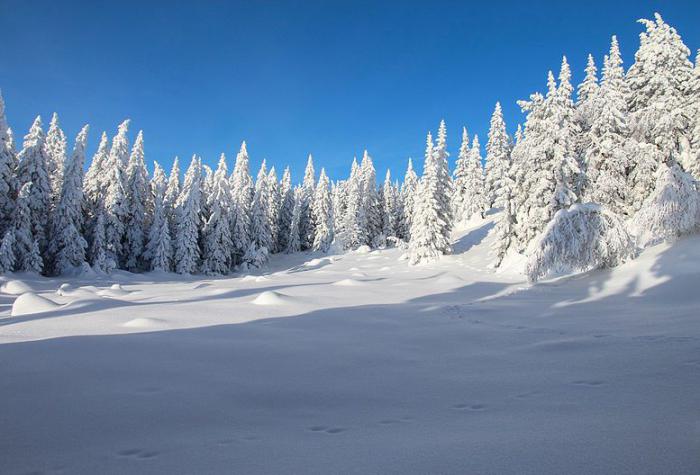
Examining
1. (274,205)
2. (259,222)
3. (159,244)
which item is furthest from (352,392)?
(274,205)

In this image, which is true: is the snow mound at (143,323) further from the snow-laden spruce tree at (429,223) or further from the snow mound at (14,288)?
the snow-laden spruce tree at (429,223)

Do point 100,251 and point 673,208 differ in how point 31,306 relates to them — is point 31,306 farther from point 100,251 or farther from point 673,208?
point 100,251

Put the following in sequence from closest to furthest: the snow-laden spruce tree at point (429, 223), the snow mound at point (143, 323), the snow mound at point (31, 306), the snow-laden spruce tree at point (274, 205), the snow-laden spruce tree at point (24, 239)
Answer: the snow mound at point (143, 323) < the snow mound at point (31, 306) < the snow-laden spruce tree at point (24, 239) < the snow-laden spruce tree at point (429, 223) < the snow-laden spruce tree at point (274, 205)

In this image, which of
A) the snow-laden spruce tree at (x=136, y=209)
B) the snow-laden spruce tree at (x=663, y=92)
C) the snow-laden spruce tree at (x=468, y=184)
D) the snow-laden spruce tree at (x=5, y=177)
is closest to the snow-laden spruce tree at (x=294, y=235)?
the snow-laden spruce tree at (x=136, y=209)

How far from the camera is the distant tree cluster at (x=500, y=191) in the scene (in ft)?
59.9

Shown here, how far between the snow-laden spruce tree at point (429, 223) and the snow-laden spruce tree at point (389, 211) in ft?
80.3

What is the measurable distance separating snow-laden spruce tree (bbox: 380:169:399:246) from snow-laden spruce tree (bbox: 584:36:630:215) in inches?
1683

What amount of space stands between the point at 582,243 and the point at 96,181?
44921 mm

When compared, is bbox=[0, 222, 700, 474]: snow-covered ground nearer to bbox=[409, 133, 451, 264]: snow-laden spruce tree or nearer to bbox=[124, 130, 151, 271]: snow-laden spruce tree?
bbox=[409, 133, 451, 264]: snow-laden spruce tree

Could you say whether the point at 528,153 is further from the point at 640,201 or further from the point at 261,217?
the point at 261,217

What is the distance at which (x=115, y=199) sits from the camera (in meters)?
40.5

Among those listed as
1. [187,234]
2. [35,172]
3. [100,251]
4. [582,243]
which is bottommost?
[582,243]

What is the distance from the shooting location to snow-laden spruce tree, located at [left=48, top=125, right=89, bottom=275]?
1389 inches

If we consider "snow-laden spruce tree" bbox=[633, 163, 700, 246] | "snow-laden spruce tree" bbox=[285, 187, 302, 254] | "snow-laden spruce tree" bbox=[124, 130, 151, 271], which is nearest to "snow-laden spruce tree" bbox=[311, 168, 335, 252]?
"snow-laden spruce tree" bbox=[285, 187, 302, 254]
